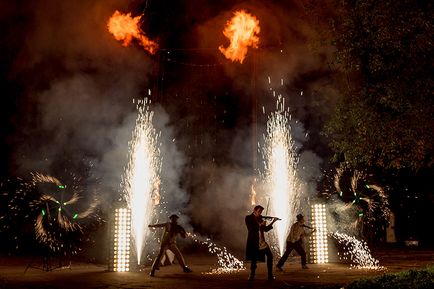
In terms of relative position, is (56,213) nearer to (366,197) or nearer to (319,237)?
(319,237)

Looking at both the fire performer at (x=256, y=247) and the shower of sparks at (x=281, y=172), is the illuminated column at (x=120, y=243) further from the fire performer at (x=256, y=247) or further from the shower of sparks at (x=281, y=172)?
the shower of sparks at (x=281, y=172)

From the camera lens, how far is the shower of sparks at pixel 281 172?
2072cm

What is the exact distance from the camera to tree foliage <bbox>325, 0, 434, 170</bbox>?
406 inches

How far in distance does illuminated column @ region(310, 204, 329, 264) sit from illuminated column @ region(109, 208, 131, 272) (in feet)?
20.3

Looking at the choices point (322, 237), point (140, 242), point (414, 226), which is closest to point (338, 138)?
point (322, 237)

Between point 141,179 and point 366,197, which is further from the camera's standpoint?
point 366,197

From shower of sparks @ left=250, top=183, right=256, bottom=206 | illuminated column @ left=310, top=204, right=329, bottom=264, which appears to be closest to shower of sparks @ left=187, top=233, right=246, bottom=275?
illuminated column @ left=310, top=204, right=329, bottom=264

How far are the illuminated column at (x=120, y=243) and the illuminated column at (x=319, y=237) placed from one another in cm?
617

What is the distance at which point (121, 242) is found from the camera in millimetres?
13375

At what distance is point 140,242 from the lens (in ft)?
55.0

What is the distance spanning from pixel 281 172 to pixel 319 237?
625 centimetres

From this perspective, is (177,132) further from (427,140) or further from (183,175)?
(427,140)

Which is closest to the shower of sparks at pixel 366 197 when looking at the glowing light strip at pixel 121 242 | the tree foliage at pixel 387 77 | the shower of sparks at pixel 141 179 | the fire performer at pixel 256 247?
the shower of sparks at pixel 141 179

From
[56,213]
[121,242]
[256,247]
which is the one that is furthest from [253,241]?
[56,213]
